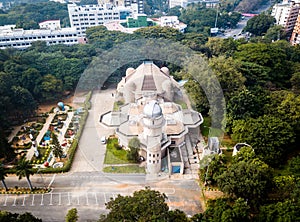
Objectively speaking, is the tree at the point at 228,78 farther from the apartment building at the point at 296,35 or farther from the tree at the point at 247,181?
the apartment building at the point at 296,35

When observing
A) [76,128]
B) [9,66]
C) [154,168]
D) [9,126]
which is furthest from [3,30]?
[154,168]

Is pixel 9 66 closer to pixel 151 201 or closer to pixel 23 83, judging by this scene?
pixel 23 83

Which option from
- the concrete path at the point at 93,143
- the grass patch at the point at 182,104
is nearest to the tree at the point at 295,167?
the grass patch at the point at 182,104

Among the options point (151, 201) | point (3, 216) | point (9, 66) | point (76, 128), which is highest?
point (9, 66)

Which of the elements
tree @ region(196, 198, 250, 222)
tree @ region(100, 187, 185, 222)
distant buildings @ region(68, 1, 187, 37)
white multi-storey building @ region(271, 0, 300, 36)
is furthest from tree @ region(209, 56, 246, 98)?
white multi-storey building @ region(271, 0, 300, 36)

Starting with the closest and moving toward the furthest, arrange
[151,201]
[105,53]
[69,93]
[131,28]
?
[151,201]
[69,93]
[105,53]
[131,28]

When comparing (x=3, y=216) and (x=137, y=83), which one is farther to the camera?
(x=137, y=83)

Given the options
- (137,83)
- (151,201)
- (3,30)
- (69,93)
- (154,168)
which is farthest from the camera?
(3,30)

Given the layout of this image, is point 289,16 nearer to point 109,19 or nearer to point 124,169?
point 109,19

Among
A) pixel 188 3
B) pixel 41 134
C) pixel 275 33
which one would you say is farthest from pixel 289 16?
pixel 41 134
